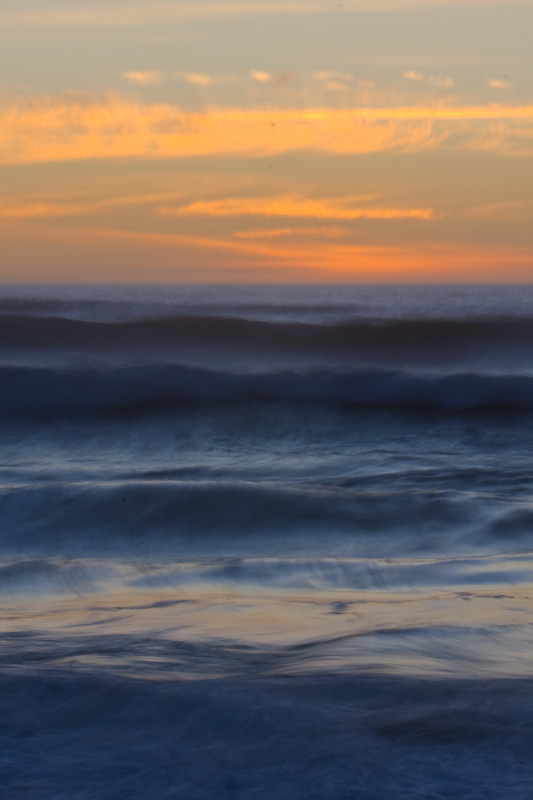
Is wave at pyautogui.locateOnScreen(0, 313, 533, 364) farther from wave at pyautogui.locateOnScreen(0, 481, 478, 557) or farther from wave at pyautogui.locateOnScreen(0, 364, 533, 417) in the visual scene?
wave at pyautogui.locateOnScreen(0, 481, 478, 557)

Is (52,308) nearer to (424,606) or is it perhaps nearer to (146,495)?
(146,495)

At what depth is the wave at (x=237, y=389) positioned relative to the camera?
1118 cm

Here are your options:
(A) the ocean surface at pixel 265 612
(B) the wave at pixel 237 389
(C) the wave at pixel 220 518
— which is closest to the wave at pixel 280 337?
(B) the wave at pixel 237 389

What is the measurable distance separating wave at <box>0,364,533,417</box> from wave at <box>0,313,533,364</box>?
173 inches

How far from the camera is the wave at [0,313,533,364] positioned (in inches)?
690

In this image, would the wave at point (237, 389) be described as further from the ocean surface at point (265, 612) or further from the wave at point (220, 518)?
the wave at point (220, 518)

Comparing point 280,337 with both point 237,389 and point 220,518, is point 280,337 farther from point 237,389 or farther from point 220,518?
point 220,518

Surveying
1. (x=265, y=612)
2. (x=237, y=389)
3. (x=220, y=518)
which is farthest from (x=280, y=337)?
(x=265, y=612)

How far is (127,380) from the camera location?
467 inches

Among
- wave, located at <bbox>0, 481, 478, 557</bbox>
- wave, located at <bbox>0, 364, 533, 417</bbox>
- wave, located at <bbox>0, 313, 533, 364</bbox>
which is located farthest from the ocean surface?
wave, located at <bbox>0, 313, 533, 364</bbox>

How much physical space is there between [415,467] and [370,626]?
14.0ft

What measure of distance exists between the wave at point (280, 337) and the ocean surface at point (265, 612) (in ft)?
25.3

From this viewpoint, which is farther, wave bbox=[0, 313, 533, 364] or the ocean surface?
wave bbox=[0, 313, 533, 364]

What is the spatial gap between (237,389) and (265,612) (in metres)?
9.08
